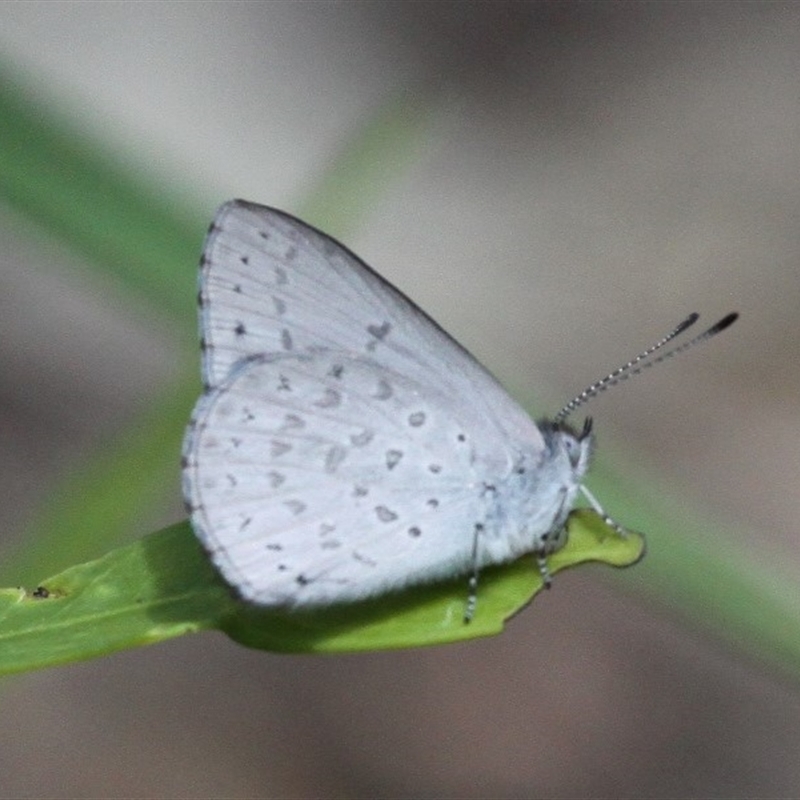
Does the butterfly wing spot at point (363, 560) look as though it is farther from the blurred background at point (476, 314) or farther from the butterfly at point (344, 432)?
the blurred background at point (476, 314)

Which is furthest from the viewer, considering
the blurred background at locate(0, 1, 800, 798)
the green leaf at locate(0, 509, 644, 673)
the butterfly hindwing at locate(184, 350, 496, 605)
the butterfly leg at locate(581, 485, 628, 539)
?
the blurred background at locate(0, 1, 800, 798)

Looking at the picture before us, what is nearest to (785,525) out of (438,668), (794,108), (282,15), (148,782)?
(438,668)

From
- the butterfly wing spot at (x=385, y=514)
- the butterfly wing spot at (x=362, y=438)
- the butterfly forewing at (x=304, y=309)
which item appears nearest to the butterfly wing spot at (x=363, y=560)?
the butterfly wing spot at (x=385, y=514)

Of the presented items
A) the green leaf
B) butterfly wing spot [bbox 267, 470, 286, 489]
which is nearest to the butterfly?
butterfly wing spot [bbox 267, 470, 286, 489]

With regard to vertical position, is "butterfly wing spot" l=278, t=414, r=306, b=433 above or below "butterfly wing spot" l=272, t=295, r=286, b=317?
below

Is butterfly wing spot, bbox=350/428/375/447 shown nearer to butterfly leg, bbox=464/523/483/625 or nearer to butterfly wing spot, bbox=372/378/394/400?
butterfly wing spot, bbox=372/378/394/400

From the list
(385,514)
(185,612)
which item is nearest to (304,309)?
(385,514)
